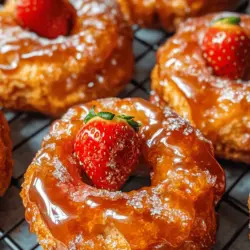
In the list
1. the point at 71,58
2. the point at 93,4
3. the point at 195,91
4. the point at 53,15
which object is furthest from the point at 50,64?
the point at 195,91

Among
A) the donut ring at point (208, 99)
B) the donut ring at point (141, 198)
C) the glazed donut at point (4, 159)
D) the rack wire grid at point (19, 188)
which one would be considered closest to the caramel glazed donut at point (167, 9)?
the rack wire grid at point (19, 188)

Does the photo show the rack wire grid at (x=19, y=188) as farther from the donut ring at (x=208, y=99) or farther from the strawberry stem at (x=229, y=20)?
the strawberry stem at (x=229, y=20)

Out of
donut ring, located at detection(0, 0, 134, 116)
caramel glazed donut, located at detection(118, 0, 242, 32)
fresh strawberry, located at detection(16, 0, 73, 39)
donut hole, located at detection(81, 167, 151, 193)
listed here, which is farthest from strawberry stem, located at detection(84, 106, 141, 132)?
caramel glazed donut, located at detection(118, 0, 242, 32)

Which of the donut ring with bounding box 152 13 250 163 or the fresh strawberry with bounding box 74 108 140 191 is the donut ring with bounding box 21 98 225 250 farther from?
the donut ring with bounding box 152 13 250 163

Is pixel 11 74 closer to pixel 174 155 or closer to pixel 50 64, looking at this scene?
pixel 50 64

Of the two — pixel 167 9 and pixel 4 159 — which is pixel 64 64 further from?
pixel 167 9
